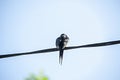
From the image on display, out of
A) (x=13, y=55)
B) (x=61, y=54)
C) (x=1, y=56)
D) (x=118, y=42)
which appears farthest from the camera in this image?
(x=61, y=54)

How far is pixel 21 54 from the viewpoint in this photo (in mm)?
2826

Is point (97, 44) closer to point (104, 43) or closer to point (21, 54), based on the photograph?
point (104, 43)

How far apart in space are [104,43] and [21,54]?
1308 millimetres

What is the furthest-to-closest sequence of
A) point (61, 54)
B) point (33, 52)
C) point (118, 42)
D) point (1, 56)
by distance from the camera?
point (61, 54) → point (33, 52) → point (1, 56) → point (118, 42)

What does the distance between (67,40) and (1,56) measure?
10.1 feet

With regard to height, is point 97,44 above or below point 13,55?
above

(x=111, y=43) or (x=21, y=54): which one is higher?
(x=111, y=43)

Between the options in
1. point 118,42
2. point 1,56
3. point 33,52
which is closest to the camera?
point 118,42

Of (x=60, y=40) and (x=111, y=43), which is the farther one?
(x=60, y=40)

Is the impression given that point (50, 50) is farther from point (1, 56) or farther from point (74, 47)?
point (1, 56)

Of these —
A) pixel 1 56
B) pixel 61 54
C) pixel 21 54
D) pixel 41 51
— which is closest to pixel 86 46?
pixel 41 51

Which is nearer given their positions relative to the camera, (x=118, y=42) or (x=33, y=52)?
(x=118, y=42)

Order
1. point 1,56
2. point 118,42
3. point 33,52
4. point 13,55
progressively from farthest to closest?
point 33,52 < point 13,55 < point 1,56 < point 118,42

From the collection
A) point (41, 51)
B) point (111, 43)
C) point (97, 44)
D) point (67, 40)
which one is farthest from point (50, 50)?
point (67, 40)
